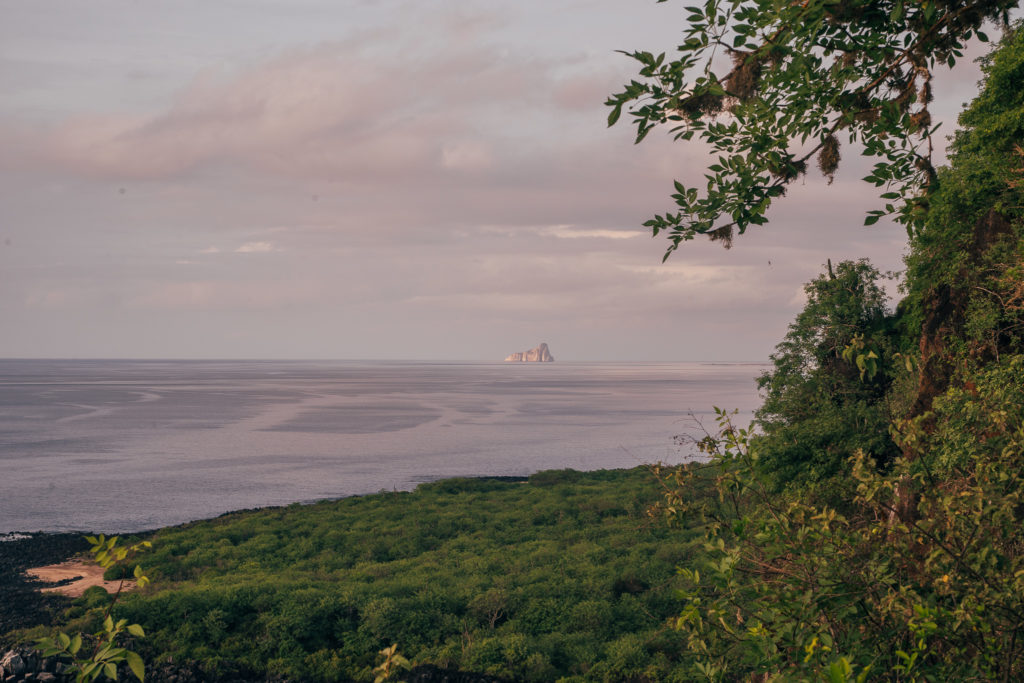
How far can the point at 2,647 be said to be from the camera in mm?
25547

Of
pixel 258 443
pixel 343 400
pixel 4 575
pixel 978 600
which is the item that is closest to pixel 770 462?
pixel 978 600

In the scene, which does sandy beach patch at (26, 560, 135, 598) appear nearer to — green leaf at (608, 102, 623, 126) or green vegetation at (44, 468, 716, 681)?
green vegetation at (44, 468, 716, 681)

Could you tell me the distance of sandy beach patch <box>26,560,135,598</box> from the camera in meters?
33.4

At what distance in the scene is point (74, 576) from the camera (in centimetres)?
3619

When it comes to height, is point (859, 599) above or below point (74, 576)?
above

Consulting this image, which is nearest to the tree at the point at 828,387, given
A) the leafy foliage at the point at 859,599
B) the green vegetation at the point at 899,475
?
the green vegetation at the point at 899,475

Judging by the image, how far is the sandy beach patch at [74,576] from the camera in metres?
33.4


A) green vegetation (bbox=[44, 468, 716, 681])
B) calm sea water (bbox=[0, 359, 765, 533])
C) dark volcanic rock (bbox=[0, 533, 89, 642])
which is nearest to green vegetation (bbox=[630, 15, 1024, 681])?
green vegetation (bbox=[44, 468, 716, 681])

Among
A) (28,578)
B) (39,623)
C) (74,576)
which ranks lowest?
(74,576)

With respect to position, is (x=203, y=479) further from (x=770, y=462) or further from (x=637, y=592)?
(x=770, y=462)

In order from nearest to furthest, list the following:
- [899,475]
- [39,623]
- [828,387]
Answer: [899,475] → [39,623] → [828,387]

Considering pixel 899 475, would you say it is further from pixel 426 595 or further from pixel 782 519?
pixel 426 595

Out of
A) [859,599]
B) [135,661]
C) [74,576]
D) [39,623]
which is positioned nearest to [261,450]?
[74,576]

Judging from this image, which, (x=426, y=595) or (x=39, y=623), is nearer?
(x=426, y=595)
